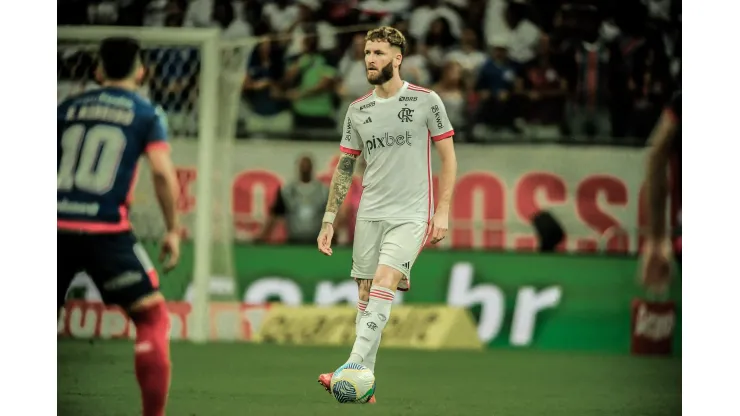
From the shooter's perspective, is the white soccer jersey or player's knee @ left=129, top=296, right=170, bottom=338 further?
the white soccer jersey

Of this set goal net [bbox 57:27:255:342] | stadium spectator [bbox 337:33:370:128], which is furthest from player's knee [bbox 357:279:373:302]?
stadium spectator [bbox 337:33:370:128]

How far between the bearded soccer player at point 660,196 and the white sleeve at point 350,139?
5.46 metres

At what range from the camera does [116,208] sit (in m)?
5.82

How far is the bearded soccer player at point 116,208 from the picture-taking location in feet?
18.8

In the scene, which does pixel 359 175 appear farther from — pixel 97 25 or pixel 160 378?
pixel 160 378

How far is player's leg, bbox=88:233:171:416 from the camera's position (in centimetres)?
571

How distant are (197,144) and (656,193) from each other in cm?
430

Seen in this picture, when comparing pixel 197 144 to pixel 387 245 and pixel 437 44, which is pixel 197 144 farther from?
pixel 387 245

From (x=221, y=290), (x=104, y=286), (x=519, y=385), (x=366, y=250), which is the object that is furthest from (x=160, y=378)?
(x=221, y=290)

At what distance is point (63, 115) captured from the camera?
6004 millimetres

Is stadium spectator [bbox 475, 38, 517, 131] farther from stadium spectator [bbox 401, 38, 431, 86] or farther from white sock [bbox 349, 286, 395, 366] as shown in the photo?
white sock [bbox 349, 286, 395, 366]

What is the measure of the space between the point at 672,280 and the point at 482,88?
2.52 meters

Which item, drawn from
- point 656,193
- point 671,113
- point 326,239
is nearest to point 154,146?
point 326,239

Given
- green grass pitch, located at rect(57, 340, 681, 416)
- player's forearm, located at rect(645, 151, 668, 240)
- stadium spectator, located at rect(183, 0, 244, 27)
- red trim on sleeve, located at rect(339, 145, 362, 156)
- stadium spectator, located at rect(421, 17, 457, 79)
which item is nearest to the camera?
red trim on sleeve, located at rect(339, 145, 362, 156)
